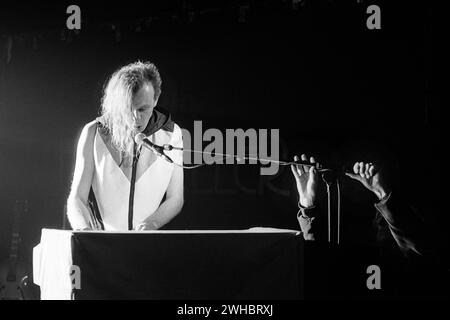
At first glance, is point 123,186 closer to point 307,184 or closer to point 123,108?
point 123,108

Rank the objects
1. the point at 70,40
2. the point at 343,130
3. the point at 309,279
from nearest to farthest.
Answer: the point at 309,279 → the point at 343,130 → the point at 70,40

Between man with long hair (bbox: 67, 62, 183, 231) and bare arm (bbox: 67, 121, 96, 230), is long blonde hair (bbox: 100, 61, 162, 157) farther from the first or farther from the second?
bare arm (bbox: 67, 121, 96, 230)

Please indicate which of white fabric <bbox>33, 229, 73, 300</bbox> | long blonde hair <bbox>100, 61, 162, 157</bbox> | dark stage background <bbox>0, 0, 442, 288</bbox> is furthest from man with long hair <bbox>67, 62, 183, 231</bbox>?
dark stage background <bbox>0, 0, 442, 288</bbox>

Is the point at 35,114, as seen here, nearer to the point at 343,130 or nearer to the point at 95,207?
the point at 95,207

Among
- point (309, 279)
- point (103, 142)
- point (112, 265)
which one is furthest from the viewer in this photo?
point (103, 142)

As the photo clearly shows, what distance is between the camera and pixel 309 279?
2387mm

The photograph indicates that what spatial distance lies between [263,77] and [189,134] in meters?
0.66

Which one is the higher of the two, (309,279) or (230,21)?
(230,21)

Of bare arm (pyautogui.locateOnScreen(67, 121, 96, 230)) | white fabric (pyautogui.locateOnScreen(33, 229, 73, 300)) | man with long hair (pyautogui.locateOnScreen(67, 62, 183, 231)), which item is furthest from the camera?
man with long hair (pyautogui.locateOnScreen(67, 62, 183, 231))

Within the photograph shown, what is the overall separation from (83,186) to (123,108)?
1.76 ft

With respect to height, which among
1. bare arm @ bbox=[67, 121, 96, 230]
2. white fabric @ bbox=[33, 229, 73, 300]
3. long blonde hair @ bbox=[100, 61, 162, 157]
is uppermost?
long blonde hair @ bbox=[100, 61, 162, 157]

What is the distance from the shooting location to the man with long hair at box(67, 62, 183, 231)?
2811 millimetres

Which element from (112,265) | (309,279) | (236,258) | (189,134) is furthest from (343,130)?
(112,265)

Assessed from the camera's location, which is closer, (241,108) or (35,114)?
(241,108)
